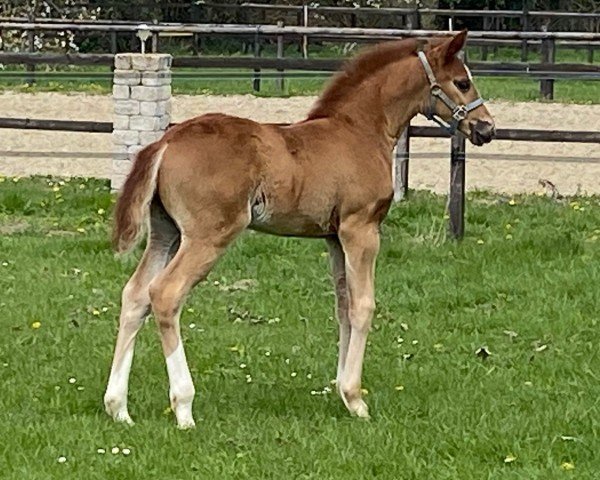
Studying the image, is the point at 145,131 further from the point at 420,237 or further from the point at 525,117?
the point at 525,117

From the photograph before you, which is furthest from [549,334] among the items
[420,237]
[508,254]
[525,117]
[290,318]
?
[525,117]

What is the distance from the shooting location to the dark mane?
6.64 meters

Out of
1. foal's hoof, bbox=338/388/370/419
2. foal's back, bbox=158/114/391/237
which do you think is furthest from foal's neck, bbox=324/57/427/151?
foal's hoof, bbox=338/388/370/419

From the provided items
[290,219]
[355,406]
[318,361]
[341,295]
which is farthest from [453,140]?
[355,406]

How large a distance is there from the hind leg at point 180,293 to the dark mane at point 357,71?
931mm

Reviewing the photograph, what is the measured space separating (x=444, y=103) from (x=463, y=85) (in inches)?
5.0

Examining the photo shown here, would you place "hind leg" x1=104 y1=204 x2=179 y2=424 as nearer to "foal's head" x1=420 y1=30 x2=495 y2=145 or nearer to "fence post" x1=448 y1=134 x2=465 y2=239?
"foal's head" x1=420 y1=30 x2=495 y2=145

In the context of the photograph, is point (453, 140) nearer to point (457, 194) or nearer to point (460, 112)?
point (457, 194)

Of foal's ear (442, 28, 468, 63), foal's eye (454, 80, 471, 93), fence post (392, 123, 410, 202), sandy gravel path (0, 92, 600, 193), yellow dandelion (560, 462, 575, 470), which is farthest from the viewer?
sandy gravel path (0, 92, 600, 193)

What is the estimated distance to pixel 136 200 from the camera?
19.6 ft

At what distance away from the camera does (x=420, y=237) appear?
1067 centimetres

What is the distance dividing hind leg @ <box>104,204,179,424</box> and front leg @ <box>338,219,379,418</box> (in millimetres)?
793

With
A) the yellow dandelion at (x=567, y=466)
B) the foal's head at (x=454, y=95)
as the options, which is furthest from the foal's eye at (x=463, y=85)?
the yellow dandelion at (x=567, y=466)

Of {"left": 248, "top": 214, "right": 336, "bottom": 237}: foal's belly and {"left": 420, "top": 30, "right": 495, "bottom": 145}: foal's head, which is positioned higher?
{"left": 420, "top": 30, "right": 495, "bottom": 145}: foal's head
